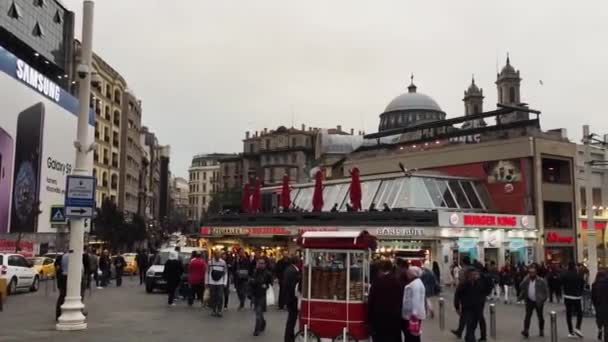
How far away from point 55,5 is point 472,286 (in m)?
46.7

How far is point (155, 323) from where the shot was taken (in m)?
15.7

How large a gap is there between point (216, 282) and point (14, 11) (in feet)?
108

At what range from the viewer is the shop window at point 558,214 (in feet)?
155

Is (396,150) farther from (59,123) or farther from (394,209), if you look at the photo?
(59,123)

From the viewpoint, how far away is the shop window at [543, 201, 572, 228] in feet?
155

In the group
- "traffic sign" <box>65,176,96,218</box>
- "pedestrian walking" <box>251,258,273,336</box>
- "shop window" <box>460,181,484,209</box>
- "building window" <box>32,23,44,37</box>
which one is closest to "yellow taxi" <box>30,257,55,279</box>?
"traffic sign" <box>65,176,96,218</box>

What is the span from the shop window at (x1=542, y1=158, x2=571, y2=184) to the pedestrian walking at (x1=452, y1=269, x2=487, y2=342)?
1400 inches

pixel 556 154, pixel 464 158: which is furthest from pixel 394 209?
pixel 556 154

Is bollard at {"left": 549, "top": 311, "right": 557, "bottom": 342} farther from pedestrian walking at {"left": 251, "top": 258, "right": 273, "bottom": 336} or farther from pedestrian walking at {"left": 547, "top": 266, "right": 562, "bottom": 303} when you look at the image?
pedestrian walking at {"left": 547, "top": 266, "right": 562, "bottom": 303}

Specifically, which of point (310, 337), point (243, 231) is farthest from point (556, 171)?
point (310, 337)

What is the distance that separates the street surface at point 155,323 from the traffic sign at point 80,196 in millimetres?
2599

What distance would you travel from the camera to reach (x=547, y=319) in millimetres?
20562

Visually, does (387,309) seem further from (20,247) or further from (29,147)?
(29,147)

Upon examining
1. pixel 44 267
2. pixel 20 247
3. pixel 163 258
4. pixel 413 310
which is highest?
pixel 20 247
